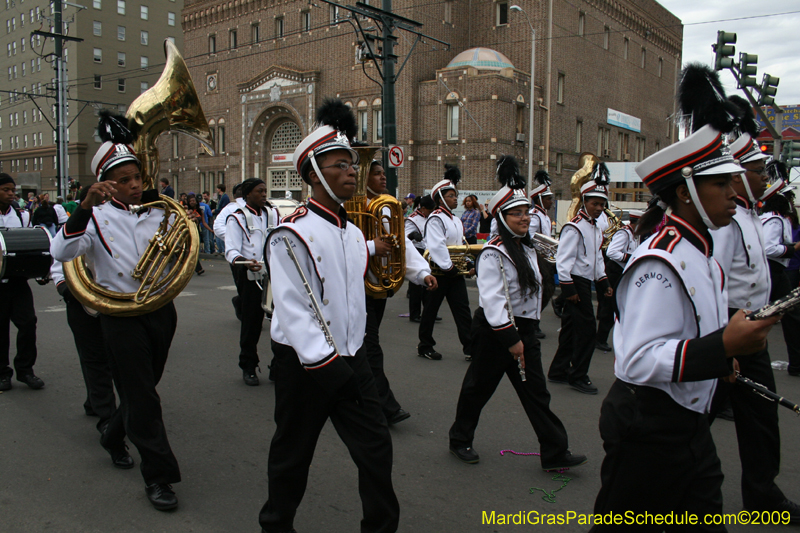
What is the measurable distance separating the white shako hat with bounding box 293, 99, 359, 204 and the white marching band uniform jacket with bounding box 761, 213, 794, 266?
4.65m

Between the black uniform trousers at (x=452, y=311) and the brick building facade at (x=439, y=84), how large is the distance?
20.8 meters

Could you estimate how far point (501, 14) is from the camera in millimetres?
30484

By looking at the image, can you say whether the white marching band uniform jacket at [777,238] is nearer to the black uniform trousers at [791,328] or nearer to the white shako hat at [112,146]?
the black uniform trousers at [791,328]

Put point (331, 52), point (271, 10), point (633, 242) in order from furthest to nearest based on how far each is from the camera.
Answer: point (271, 10) → point (331, 52) → point (633, 242)

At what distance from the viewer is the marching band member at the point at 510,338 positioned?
389 cm

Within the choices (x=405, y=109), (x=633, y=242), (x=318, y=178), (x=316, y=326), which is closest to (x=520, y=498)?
(x=316, y=326)

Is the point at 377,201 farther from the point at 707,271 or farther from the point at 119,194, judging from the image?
the point at 707,271

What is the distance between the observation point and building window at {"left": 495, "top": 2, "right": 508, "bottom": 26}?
30359mm

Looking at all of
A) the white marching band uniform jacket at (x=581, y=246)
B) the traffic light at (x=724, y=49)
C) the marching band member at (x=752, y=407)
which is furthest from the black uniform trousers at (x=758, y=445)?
the traffic light at (x=724, y=49)

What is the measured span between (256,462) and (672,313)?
303 cm

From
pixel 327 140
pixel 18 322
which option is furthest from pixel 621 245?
pixel 18 322

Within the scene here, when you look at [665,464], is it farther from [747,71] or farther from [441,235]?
[747,71]

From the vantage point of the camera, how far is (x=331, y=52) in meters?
31.5

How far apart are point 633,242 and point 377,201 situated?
4.03m
